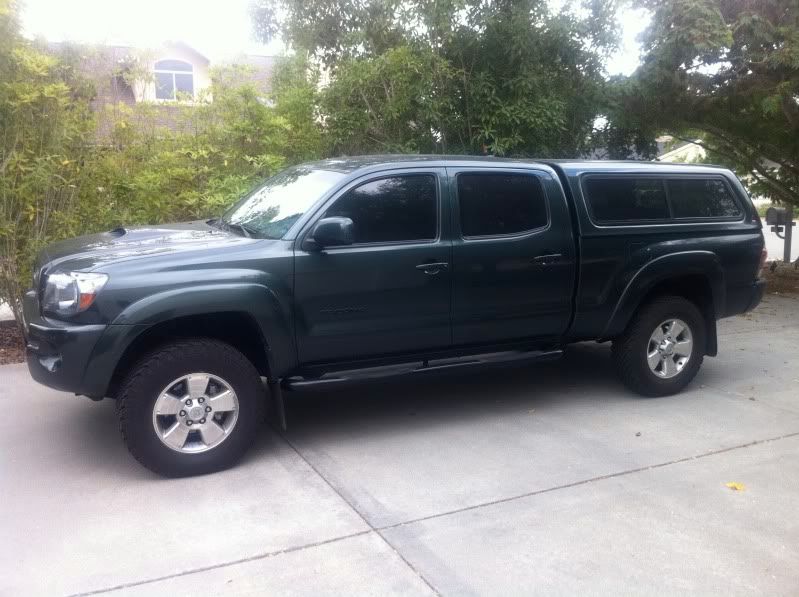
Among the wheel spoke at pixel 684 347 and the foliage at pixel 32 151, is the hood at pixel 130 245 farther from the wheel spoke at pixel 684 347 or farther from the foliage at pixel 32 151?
the wheel spoke at pixel 684 347

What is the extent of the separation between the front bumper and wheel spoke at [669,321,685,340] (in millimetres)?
4296

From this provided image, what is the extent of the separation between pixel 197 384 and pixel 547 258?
2.58m

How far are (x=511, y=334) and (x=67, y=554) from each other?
3.19m

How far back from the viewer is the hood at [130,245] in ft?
15.4

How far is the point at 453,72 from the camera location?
864cm

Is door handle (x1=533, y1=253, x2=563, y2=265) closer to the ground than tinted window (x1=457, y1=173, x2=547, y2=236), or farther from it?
closer to the ground

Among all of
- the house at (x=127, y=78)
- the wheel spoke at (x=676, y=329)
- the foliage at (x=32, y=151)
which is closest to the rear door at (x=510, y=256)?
the wheel spoke at (x=676, y=329)

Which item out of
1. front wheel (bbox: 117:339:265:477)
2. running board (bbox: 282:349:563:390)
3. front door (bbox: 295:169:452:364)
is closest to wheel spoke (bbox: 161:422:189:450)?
front wheel (bbox: 117:339:265:477)

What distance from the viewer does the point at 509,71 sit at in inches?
347

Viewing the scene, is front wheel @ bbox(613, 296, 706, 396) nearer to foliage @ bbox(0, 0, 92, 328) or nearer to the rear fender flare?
the rear fender flare

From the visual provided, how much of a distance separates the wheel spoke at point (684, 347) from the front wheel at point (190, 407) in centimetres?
345

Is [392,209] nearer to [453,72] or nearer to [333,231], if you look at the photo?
[333,231]

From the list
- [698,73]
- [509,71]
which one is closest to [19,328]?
[509,71]

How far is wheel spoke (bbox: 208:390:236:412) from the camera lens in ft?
15.7
